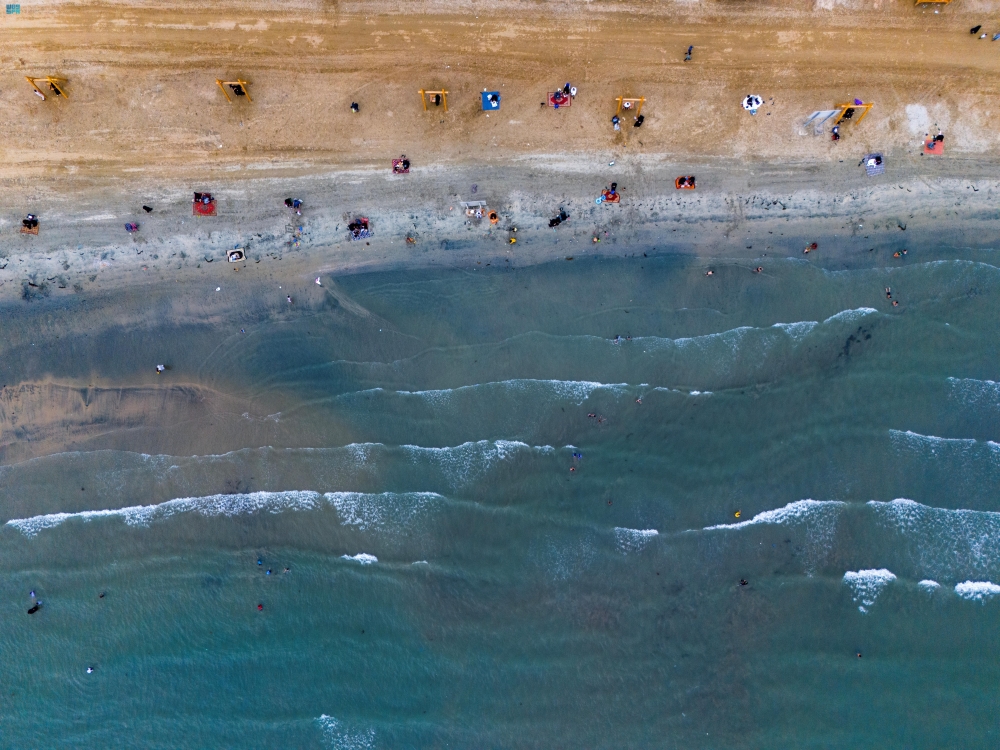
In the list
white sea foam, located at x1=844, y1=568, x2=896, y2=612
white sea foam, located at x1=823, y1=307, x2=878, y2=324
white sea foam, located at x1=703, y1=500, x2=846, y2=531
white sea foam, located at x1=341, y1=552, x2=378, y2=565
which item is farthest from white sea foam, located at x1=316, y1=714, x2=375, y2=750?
white sea foam, located at x1=823, y1=307, x2=878, y2=324

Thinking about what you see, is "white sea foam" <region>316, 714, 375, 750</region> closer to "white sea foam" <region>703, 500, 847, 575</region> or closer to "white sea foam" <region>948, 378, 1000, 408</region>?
"white sea foam" <region>703, 500, 847, 575</region>

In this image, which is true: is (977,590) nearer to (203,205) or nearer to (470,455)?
(470,455)

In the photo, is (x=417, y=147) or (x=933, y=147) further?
(x=933, y=147)

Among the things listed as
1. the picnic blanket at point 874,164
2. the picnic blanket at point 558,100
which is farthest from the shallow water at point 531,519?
the picnic blanket at point 558,100

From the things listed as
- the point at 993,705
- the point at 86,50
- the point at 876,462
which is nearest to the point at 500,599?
the point at 876,462

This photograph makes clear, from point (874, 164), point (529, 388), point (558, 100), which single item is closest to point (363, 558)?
point (529, 388)

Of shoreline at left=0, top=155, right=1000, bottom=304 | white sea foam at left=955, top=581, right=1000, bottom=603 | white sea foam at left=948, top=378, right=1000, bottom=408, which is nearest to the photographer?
white sea foam at left=955, top=581, right=1000, bottom=603
